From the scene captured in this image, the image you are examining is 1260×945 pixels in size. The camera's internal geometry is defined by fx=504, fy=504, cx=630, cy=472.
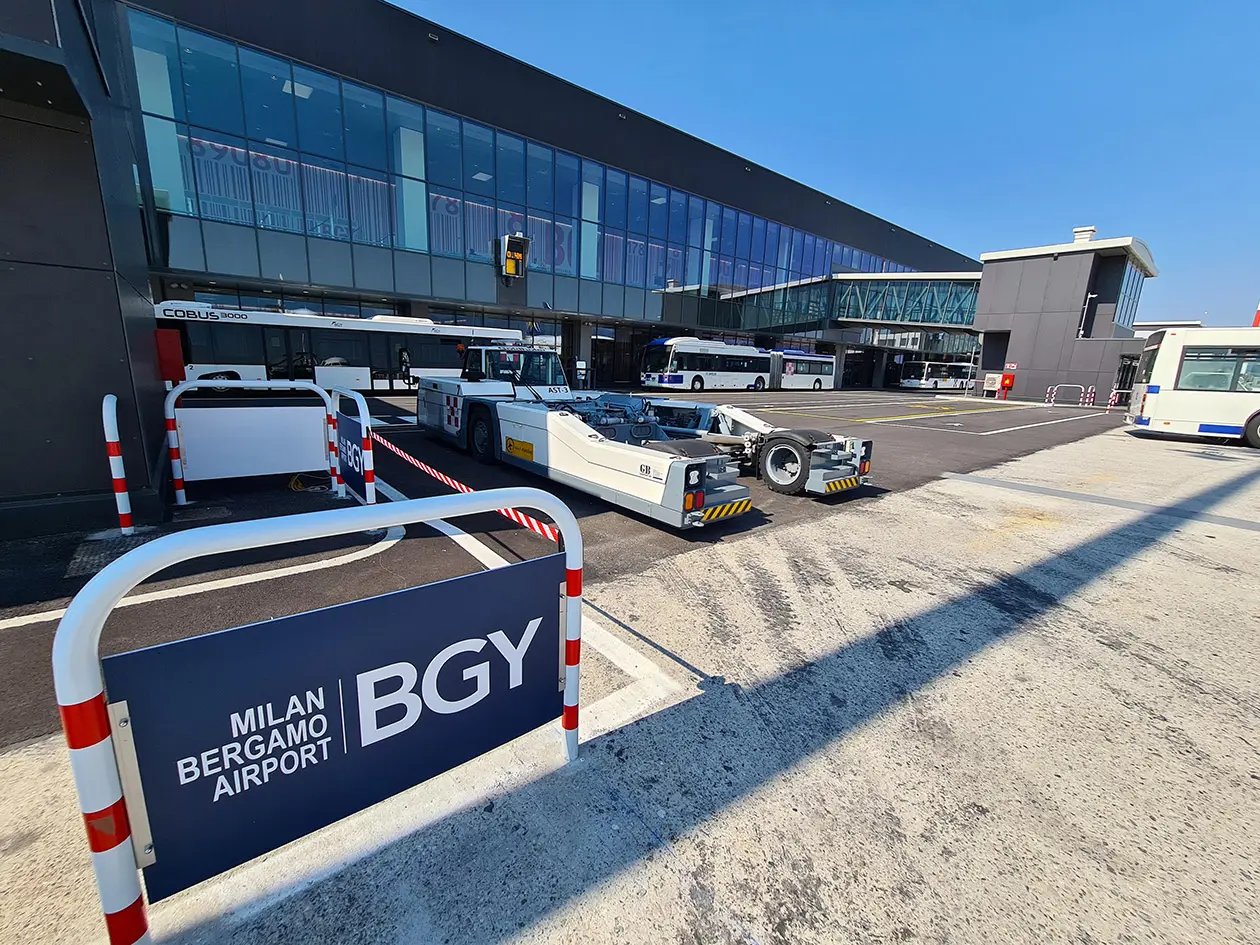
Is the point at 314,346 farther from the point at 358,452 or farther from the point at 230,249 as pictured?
the point at 358,452

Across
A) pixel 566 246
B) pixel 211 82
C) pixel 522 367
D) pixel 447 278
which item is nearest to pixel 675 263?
pixel 566 246

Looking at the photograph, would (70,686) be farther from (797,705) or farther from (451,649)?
(797,705)

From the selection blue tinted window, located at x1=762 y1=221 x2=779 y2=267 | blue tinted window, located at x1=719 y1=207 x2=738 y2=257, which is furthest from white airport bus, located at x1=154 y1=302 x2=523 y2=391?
blue tinted window, located at x1=762 y1=221 x2=779 y2=267

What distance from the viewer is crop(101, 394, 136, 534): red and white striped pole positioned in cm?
456

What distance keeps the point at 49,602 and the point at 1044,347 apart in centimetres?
4180

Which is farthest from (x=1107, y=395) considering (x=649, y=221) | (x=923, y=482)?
(x=923, y=482)

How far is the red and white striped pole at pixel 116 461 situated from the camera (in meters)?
4.56

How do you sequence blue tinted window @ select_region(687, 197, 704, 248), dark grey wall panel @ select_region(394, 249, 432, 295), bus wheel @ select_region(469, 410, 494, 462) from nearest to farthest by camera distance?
bus wheel @ select_region(469, 410, 494, 462) → dark grey wall panel @ select_region(394, 249, 432, 295) → blue tinted window @ select_region(687, 197, 704, 248)

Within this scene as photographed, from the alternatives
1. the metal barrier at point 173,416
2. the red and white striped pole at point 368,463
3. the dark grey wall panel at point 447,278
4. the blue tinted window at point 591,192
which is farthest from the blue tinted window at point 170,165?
the red and white striped pole at point 368,463

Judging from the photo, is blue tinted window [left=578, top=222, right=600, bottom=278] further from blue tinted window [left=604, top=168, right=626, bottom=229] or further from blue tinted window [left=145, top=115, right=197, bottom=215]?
blue tinted window [left=145, top=115, right=197, bottom=215]

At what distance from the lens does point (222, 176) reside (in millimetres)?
17453

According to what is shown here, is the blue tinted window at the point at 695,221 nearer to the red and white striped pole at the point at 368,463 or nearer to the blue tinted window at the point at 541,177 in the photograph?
the blue tinted window at the point at 541,177

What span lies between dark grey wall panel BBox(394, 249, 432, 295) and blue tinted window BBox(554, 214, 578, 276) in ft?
21.6

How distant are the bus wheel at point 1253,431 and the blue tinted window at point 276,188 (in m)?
30.7
